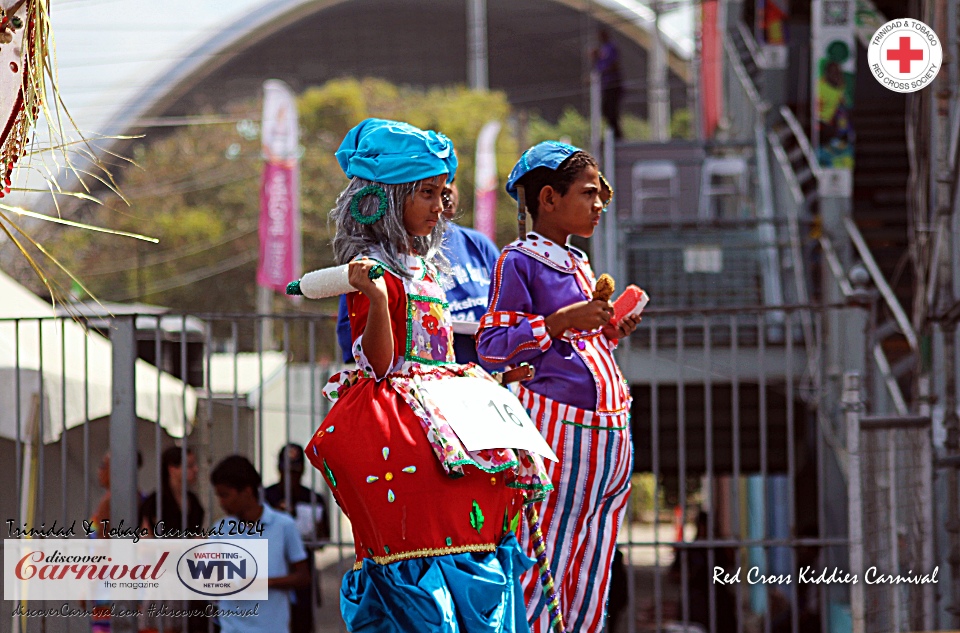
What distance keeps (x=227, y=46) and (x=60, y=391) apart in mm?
42833

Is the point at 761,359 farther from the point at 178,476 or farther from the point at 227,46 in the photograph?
the point at 227,46

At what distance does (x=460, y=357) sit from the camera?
3893 mm

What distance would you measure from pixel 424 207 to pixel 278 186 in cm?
1830

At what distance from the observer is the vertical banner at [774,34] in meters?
11.0

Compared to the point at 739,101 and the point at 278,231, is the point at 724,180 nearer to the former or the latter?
the point at 739,101

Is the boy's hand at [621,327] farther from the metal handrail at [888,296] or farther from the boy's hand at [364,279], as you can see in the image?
the metal handrail at [888,296]

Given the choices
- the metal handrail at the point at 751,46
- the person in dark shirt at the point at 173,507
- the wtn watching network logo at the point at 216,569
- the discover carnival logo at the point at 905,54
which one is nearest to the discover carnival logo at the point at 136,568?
the wtn watching network logo at the point at 216,569

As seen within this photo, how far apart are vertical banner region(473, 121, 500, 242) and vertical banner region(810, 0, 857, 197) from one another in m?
12.8

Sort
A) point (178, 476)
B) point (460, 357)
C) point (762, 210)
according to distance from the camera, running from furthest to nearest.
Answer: point (762, 210), point (178, 476), point (460, 357)

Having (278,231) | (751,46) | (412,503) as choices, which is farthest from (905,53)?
(278,231)

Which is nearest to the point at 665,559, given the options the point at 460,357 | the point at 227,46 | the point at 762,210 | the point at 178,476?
the point at 762,210

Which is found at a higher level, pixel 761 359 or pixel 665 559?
pixel 761 359

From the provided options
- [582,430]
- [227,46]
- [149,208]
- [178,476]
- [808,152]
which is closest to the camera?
[582,430]

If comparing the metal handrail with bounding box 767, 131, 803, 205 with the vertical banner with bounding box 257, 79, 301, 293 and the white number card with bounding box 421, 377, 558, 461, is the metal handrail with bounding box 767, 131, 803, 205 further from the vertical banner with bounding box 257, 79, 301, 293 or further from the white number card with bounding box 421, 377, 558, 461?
the vertical banner with bounding box 257, 79, 301, 293
